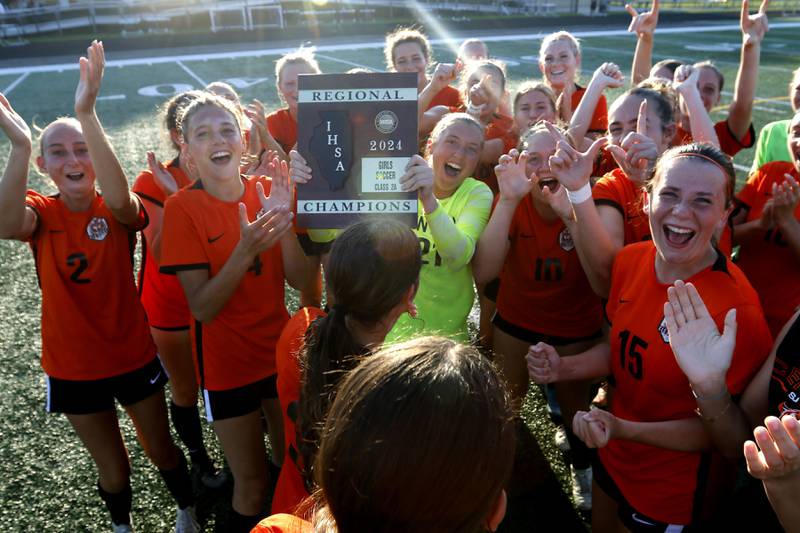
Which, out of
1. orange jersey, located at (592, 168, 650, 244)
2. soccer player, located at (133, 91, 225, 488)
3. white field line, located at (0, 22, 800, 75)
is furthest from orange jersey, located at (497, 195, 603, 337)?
white field line, located at (0, 22, 800, 75)

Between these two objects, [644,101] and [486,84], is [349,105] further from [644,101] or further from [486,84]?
[486,84]

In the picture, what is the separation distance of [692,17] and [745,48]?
103ft

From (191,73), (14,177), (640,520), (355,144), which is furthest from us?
(191,73)

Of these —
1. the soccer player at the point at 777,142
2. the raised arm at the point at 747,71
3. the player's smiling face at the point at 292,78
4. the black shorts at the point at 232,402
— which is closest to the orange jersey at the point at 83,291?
the black shorts at the point at 232,402

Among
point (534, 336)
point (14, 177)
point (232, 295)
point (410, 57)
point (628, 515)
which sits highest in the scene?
point (410, 57)

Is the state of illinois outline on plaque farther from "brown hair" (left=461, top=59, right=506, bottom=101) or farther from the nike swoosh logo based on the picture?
"brown hair" (left=461, top=59, right=506, bottom=101)

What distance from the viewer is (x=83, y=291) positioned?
2.61m

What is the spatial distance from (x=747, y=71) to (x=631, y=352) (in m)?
2.75

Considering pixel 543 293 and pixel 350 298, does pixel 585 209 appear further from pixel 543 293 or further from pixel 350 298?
pixel 350 298

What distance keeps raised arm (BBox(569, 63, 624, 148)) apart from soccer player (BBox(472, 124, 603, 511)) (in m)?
0.63

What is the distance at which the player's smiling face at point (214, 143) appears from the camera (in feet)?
8.64

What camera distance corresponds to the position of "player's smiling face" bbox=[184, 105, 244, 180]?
263cm

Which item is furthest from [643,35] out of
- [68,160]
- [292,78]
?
[68,160]

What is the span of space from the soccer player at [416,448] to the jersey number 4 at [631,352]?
3.99 feet
